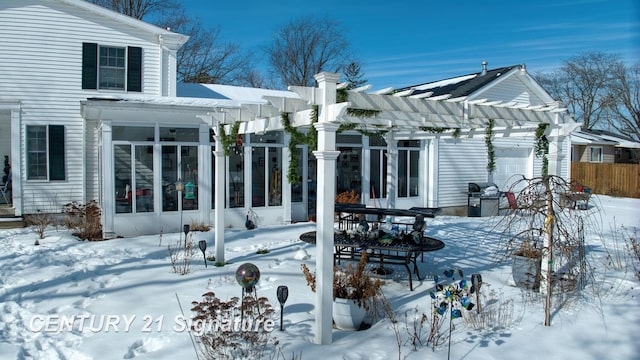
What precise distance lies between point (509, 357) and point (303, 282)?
3090 millimetres

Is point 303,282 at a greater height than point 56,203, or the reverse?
point 56,203

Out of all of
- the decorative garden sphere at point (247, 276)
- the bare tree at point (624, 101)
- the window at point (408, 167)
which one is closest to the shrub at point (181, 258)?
the decorative garden sphere at point (247, 276)

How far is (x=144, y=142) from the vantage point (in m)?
10.5

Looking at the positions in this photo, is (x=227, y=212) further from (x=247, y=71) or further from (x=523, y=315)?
(x=247, y=71)

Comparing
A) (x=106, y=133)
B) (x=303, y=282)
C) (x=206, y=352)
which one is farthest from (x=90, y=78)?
(x=206, y=352)

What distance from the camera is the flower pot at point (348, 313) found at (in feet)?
16.2

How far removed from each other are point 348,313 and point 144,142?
7321 millimetres

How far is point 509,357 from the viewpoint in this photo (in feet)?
14.0

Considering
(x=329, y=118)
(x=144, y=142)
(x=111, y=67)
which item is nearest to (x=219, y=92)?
(x=111, y=67)

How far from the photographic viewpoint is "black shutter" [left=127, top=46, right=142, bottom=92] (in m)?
12.7

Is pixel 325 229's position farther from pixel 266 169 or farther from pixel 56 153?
pixel 56 153

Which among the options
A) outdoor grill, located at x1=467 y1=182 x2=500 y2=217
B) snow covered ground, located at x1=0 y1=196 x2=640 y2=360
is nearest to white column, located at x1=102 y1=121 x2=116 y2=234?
snow covered ground, located at x1=0 y1=196 x2=640 y2=360

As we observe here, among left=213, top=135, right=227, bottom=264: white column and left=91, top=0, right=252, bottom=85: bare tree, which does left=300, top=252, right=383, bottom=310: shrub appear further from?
left=91, top=0, right=252, bottom=85: bare tree

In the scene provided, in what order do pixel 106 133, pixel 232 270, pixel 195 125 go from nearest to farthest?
pixel 232 270
pixel 106 133
pixel 195 125
